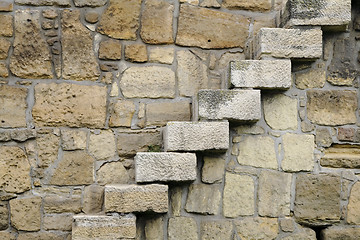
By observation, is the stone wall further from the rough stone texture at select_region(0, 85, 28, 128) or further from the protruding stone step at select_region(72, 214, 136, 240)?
the protruding stone step at select_region(72, 214, 136, 240)

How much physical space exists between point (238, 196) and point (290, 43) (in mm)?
1227

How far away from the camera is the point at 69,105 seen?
385cm

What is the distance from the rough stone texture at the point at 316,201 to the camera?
3799 mm

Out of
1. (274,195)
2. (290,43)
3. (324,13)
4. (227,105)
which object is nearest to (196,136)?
(227,105)

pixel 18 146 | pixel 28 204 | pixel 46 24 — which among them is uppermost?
pixel 46 24

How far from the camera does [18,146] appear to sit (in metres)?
3.78

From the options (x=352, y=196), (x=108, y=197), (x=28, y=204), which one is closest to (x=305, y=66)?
(x=352, y=196)

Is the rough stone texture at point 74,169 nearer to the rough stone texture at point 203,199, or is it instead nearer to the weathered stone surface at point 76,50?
the weathered stone surface at point 76,50

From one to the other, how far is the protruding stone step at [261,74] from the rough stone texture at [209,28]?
38 cm

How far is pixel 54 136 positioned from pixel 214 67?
137 cm

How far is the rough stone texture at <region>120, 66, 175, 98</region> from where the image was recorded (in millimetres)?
3914

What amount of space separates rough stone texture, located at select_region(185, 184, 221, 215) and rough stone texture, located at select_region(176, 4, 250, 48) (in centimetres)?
114

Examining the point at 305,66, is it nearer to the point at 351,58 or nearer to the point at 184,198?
the point at 351,58

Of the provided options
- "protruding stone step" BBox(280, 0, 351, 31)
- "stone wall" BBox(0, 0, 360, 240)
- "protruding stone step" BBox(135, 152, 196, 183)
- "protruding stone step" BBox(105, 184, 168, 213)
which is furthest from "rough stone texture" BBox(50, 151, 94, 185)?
"protruding stone step" BBox(280, 0, 351, 31)
